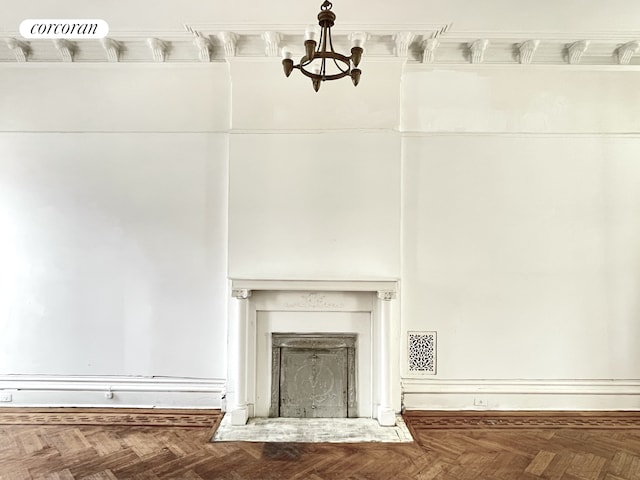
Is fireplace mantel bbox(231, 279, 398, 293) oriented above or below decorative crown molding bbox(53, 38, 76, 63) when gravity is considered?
below

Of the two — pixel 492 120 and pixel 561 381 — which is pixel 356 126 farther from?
pixel 561 381

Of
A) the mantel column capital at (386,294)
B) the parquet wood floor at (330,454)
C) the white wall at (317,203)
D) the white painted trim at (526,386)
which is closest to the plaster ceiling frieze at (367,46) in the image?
the white wall at (317,203)

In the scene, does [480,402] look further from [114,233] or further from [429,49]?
[114,233]

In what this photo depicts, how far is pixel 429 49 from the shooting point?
3.53 m

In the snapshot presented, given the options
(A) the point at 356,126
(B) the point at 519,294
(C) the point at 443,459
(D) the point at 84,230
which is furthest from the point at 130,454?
(B) the point at 519,294

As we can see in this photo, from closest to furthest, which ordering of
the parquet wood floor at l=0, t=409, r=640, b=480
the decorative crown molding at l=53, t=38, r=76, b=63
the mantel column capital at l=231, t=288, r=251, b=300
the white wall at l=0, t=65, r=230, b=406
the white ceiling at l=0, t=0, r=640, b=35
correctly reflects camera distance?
the parquet wood floor at l=0, t=409, r=640, b=480
the white ceiling at l=0, t=0, r=640, b=35
the mantel column capital at l=231, t=288, r=251, b=300
the decorative crown molding at l=53, t=38, r=76, b=63
the white wall at l=0, t=65, r=230, b=406

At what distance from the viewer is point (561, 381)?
3602mm

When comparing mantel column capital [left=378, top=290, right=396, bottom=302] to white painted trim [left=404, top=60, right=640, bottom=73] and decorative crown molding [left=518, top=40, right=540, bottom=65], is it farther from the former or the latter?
decorative crown molding [left=518, top=40, right=540, bottom=65]

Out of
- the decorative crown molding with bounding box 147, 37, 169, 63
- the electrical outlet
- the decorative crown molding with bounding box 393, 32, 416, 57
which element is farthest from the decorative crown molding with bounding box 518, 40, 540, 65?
the decorative crown molding with bounding box 147, 37, 169, 63

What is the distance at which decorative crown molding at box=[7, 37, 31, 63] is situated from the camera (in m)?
3.50

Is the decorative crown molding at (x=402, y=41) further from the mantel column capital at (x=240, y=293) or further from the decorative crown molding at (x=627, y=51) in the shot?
the mantel column capital at (x=240, y=293)

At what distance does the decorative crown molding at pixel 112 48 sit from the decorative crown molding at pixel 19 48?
75 cm

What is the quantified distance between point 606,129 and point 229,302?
3.94m

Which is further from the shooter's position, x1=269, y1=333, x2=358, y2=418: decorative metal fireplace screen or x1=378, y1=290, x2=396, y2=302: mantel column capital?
x1=269, y1=333, x2=358, y2=418: decorative metal fireplace screen
